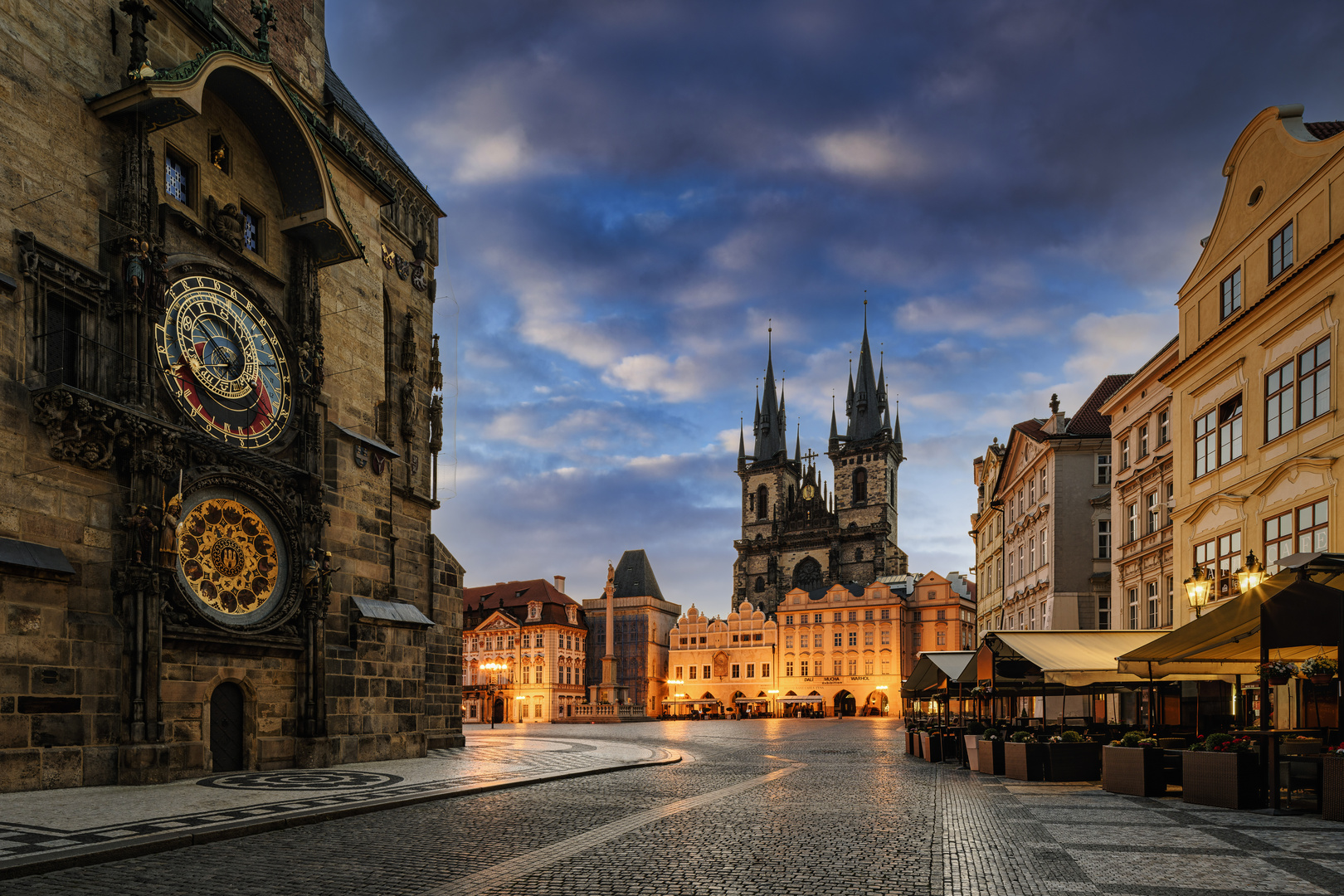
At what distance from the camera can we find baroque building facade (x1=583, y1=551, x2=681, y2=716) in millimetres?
100750

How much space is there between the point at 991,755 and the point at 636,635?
285 feet

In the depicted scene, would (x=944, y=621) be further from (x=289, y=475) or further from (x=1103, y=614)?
(x=289, y=475)

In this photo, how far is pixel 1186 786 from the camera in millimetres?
13711

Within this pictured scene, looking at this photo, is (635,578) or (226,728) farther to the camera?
(635,578)

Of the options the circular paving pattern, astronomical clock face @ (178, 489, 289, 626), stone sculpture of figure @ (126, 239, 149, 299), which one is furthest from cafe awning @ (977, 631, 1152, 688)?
stone sculpture of figure @ (126, 239, 149, 299)

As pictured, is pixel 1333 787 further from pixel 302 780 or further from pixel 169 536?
pixel 169 536

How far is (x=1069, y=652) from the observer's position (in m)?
18.7

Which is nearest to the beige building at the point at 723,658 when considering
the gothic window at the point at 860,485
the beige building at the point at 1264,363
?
the gothic window at the point at 860,485

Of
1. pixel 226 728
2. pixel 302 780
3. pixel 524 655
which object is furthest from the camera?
pixel 524 655

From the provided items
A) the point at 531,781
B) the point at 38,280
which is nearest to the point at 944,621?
the point at 531,781

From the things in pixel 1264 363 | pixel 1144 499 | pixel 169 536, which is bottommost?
pixel 169 536

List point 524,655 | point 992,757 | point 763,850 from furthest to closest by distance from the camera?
point 524,655 → point 992,757 → point 763,850

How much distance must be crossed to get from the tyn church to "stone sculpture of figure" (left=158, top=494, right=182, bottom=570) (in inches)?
3873

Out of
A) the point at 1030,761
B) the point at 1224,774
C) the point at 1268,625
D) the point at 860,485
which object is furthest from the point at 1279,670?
the point at 860,485
